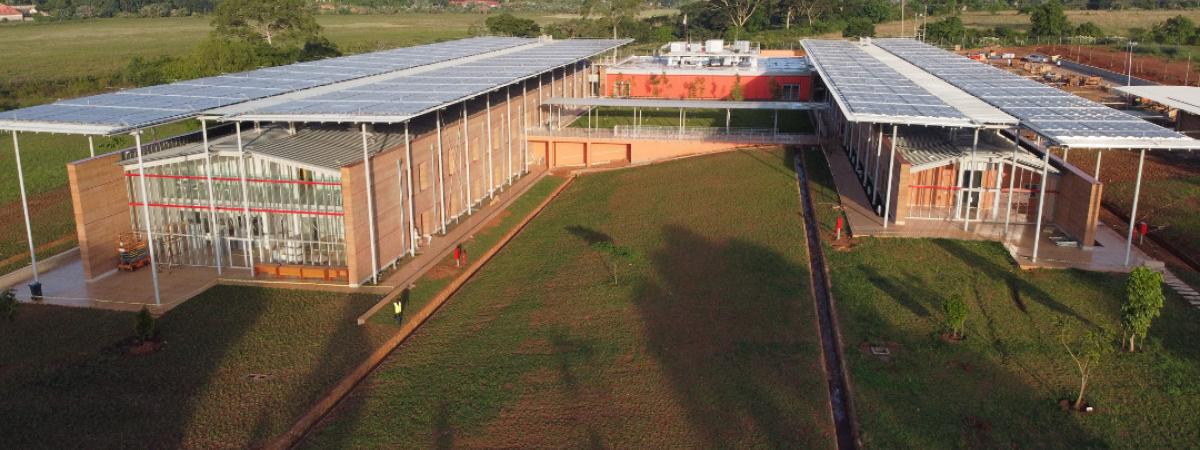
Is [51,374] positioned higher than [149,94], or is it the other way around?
[149,94]

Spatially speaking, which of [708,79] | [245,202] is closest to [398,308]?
[245,202]

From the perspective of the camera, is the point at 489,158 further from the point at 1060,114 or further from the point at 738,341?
the point at 1060,114

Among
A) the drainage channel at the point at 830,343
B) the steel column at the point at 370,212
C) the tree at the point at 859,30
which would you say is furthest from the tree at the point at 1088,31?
the steel column at the point at 370,212

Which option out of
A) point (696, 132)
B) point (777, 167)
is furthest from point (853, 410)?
point (696, 132)

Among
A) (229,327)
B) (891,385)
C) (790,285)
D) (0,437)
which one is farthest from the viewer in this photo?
(790,285)

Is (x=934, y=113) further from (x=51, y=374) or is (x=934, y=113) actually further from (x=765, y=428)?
(x=51, y=374)

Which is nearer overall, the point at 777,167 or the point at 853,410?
the point at 853,410
